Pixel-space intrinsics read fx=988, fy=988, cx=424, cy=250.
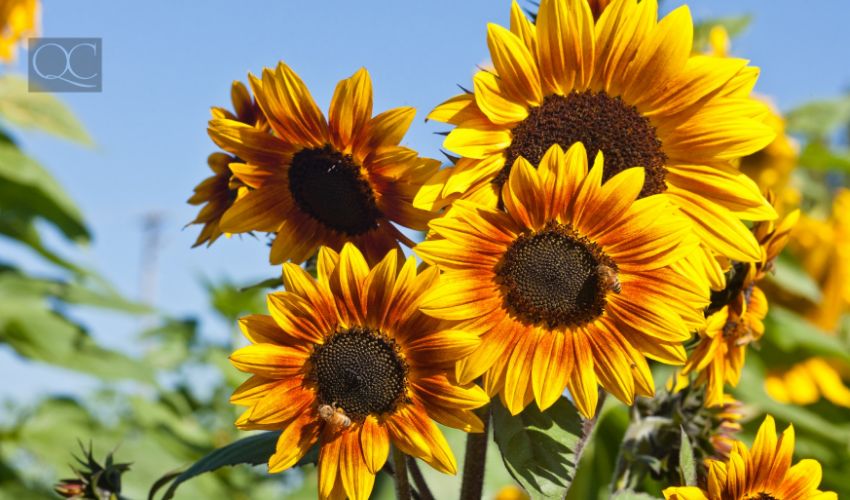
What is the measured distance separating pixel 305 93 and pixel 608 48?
0.26 m

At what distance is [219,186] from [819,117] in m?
2.66

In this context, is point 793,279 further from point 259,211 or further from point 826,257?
point 259,211

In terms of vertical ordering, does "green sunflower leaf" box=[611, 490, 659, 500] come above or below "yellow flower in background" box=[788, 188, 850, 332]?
below

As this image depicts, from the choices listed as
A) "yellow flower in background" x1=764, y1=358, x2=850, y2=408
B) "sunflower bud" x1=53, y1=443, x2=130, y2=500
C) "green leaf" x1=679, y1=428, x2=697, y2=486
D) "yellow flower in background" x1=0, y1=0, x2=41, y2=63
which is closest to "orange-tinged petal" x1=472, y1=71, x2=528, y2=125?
"green leaf" x1=679, y1=428, x2=697, y2=486

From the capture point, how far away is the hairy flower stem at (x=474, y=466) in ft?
3.02

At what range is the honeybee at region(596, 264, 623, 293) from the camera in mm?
744

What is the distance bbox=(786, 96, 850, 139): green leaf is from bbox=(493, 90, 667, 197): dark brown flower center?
254cm

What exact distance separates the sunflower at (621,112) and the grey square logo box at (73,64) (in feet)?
2.60

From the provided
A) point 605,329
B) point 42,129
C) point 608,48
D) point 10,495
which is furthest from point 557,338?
point 42,129

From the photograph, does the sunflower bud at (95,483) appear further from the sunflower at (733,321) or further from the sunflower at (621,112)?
the sunflower at (733,321)

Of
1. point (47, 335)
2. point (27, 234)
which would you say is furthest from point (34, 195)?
point (47, 335)

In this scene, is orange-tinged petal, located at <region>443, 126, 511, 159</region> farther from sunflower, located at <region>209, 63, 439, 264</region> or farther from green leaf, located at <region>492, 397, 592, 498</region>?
green leaf, located at <region>492, 397, 592, 498</region>

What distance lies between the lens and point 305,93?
0.83 m

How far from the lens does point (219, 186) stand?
97cm
